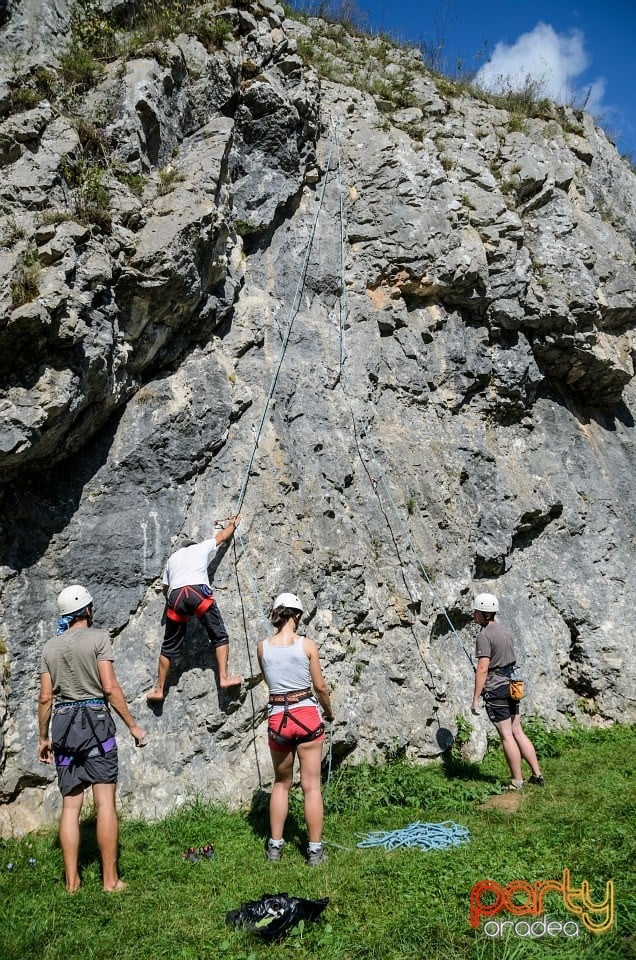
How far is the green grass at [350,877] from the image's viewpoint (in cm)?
387

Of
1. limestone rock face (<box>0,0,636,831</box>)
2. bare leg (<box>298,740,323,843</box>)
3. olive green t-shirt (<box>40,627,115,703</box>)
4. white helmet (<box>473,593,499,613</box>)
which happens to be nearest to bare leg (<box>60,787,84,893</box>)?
olive green t-shirt (<box>40,627,115,703</box>)

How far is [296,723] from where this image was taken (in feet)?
17.0

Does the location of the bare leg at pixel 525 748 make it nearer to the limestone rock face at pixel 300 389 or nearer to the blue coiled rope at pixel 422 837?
the limestone rock face at pixel 300 389

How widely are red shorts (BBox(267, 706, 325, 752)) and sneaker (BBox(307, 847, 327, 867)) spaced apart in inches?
31.8

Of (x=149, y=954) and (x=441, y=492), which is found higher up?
(x=441, y=492)

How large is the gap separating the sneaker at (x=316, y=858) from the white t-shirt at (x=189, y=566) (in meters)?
2.81

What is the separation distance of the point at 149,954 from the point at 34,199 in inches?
→ 263

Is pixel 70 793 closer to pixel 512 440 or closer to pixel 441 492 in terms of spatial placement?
pixel 441 492

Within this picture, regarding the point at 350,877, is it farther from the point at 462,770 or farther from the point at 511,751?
the point at 462,770

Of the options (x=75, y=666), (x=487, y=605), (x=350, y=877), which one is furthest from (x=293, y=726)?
(x=487, y=605)

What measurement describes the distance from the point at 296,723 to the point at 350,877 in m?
1.17

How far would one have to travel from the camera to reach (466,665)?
347 inches

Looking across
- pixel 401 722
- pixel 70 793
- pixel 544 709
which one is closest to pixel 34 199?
pixel 70 793

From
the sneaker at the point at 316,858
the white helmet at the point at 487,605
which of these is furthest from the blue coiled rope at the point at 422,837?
the white helmet at the point at 487,605
